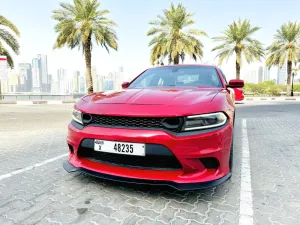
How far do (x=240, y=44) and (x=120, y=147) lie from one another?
26408 mm

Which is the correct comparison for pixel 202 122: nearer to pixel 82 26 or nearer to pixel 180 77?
pixel 180 77

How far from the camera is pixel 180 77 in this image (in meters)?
3.64

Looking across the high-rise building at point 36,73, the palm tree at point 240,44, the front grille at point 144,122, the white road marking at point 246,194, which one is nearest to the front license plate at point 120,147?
the front grille at point 144,122

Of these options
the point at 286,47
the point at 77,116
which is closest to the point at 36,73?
the point at 286,47

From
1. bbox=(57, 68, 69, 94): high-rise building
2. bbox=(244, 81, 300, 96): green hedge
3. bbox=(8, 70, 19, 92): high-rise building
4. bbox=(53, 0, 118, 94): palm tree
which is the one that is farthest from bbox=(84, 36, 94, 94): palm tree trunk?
bbox=(57, 68, 69, 94): high-rise building

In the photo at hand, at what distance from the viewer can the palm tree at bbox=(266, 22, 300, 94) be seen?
2684cm

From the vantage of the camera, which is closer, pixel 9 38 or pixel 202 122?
pixel 202 122

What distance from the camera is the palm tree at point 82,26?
18.7m

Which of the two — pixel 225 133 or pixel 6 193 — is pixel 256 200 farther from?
pixel 6 193

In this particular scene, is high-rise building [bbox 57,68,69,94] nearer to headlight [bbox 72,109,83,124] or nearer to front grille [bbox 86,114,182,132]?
headlight [bbox 72,109,83,124]

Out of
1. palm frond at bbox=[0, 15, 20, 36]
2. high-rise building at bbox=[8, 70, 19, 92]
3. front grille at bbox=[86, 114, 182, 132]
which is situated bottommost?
front grille at bbox=[86, 114, 182, 132]

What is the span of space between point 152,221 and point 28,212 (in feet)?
3.70

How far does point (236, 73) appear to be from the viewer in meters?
26.1

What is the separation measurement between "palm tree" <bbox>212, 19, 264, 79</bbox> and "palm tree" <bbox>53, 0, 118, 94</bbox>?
13.3 metres
